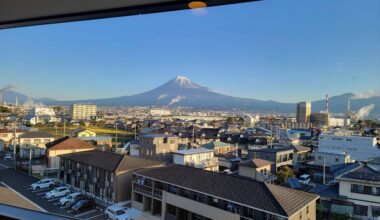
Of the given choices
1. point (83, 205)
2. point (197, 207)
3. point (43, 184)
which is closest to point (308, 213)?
point (197, 207)

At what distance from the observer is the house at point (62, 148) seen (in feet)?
8.62

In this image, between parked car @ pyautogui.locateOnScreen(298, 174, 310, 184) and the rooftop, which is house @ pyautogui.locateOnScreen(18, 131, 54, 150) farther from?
parked car @ pyautogui.locateOnScreen(298, 174, 310, 184)

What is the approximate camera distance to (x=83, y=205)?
1936 mm

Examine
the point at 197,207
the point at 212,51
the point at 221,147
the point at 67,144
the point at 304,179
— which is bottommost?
the point at 197,207

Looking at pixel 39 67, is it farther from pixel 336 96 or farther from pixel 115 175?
pixel 336 96

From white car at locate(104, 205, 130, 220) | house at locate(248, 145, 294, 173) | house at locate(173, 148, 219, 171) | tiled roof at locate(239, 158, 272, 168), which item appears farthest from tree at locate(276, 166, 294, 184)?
white car at locate(104, 205, 130, 220)

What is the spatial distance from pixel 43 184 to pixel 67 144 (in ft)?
2.21

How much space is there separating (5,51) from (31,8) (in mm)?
940

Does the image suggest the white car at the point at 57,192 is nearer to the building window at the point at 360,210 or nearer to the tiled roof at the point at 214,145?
the tiled roof at the point at 214,145

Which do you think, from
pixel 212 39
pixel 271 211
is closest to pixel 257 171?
→ pixel 271 211

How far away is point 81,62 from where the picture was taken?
2.13 m

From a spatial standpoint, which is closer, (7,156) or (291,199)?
(291,199)

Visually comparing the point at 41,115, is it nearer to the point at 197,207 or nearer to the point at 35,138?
the point at 35,138

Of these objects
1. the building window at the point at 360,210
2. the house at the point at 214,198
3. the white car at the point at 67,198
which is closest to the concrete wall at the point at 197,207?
the house at the point at 214,198
